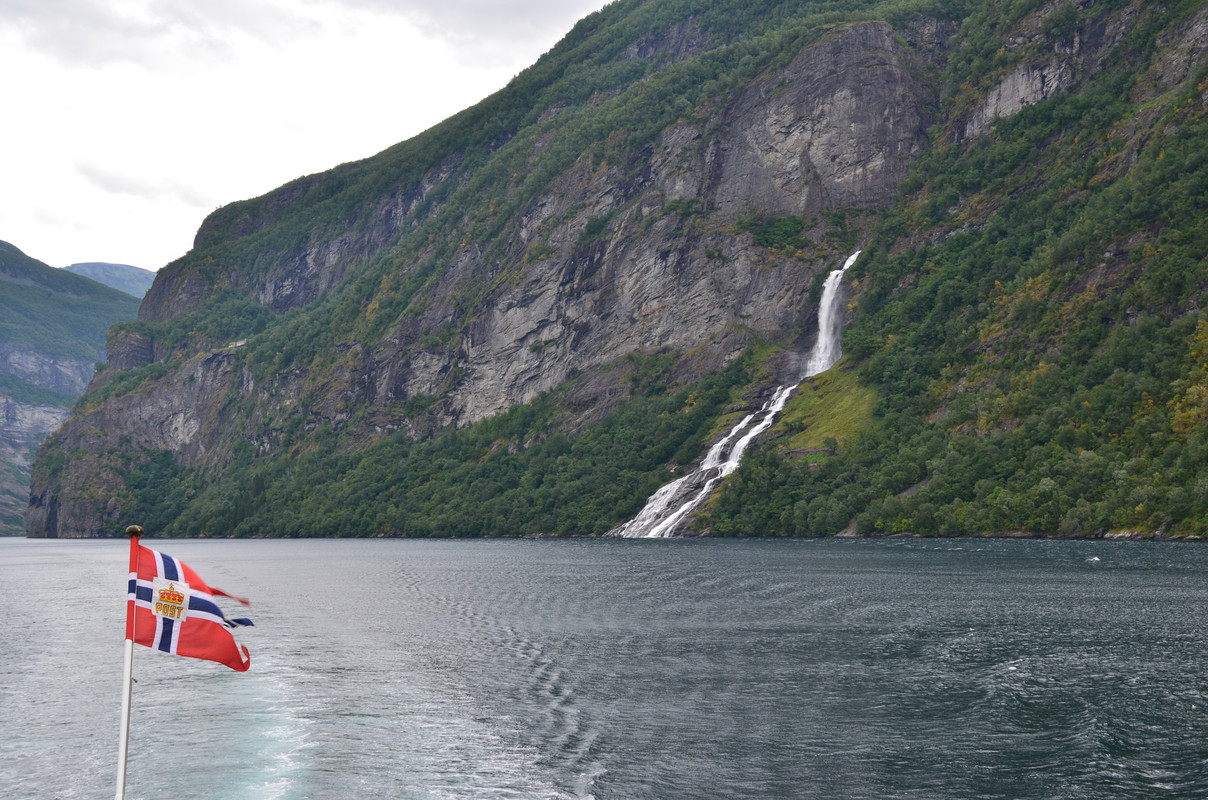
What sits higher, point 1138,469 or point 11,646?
point 1138,469

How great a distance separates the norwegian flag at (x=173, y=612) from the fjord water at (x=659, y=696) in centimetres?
1006

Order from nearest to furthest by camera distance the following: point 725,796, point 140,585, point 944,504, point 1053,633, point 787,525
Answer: point 140,585, point 725,796, point 1053,633, point 944,504, point 787,525

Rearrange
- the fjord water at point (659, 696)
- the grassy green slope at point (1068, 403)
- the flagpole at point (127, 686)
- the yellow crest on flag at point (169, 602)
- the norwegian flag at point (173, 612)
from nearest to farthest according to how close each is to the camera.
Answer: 1. the flagpole at point (127, 686)
2. the norwegian flag at point (173, 612)
3. the yellow crest on flag at point (169, 602)
4. the fjord water at point (659, 696)
5. the grassy green slope at point (1068, 403)

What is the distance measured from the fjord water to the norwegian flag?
10.1 m

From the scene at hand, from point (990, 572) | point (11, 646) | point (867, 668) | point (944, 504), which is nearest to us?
point (867, 668)

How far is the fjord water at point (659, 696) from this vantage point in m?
30.0

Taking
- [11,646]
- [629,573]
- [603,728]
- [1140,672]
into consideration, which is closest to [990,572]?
[629,573]

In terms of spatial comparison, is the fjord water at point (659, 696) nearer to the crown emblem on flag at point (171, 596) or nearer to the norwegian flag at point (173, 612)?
the norwegian flag at point (173, 612)

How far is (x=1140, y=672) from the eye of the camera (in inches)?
1665

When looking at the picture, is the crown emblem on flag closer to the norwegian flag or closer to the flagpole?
the norwegian flag

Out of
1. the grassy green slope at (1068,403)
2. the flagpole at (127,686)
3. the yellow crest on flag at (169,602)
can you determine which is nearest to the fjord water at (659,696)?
the flagpole at (127,686)

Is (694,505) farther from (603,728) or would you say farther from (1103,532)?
(603,728)

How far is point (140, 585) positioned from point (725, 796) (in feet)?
54.1

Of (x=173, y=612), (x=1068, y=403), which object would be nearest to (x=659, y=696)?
(x=173, y=612)
